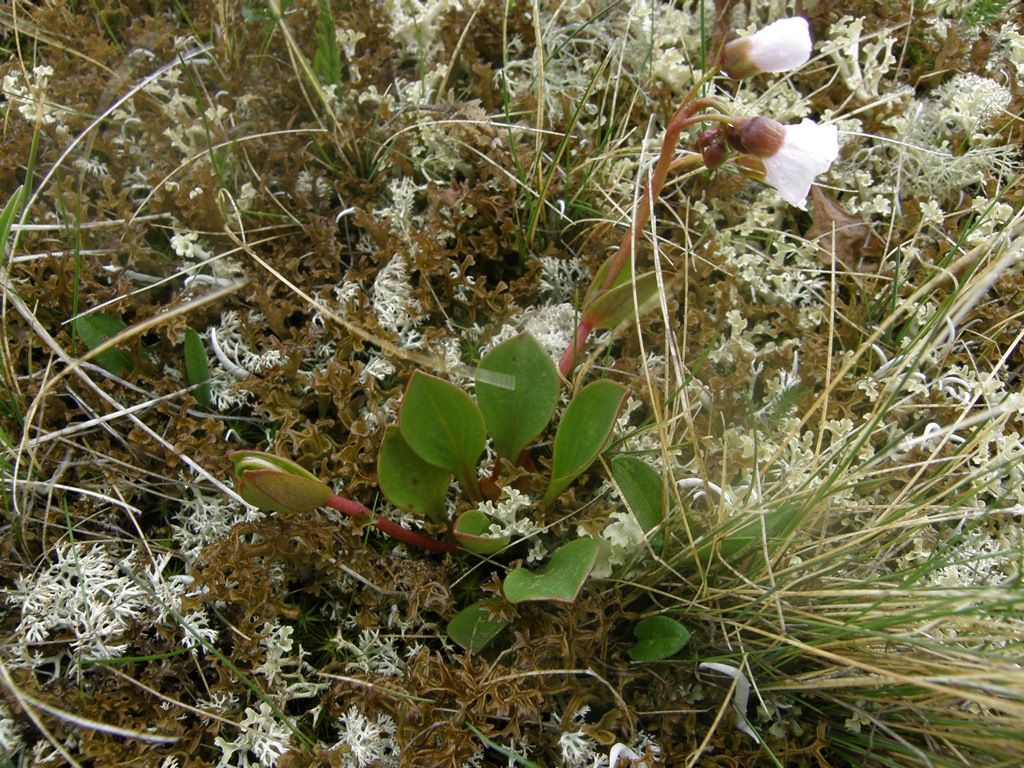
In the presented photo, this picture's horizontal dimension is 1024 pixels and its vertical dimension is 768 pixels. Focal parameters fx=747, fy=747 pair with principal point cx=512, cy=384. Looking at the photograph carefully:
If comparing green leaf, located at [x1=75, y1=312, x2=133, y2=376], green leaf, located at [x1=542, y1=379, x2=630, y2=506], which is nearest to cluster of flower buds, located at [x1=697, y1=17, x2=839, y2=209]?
green leaf, located at [x1=542, y1=379, x2=630, y2=506]

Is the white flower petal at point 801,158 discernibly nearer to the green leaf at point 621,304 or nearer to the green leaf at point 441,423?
the green leaf at point 621,304

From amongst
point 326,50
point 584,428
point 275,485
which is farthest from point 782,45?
point 326,50

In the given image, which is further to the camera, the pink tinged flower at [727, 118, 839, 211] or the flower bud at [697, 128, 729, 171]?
the flower bud at [697, 128, 729, 171]

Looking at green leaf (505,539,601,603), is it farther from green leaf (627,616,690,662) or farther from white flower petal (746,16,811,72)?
white flower petal (746,16,811,72)

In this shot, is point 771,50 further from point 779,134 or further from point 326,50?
point 326,50

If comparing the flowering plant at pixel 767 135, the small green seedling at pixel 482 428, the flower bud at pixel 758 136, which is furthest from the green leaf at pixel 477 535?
the flower bud at pixel 758 136

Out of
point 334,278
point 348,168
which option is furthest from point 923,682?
point 348,168

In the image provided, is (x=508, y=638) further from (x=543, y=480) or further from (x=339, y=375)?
(x=339, y=375)
